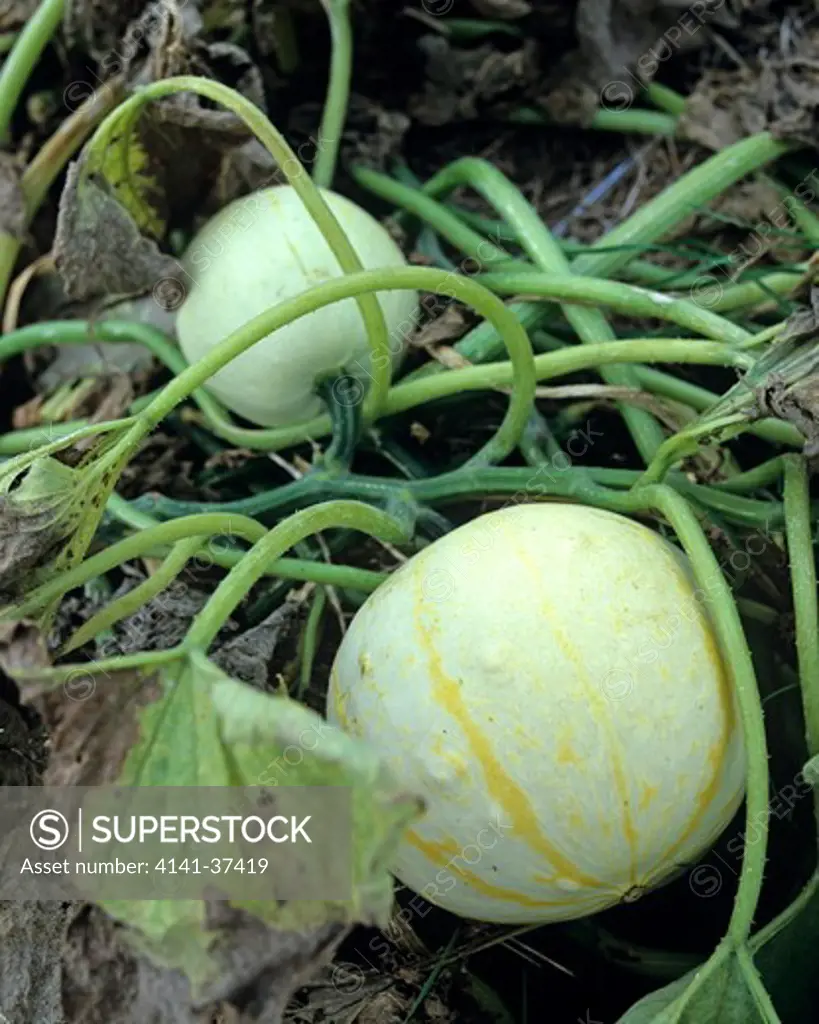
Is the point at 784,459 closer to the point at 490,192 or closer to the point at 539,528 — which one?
the point at 539,528

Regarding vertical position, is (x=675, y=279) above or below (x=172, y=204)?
below

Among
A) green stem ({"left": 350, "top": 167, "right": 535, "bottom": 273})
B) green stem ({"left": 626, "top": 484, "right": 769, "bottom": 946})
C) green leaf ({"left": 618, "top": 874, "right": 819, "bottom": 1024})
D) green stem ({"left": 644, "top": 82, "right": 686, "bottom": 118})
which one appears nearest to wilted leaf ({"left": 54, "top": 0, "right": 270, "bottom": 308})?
green stem ({"left": 350, "top": 167, "right": 535, "bottom": 273})

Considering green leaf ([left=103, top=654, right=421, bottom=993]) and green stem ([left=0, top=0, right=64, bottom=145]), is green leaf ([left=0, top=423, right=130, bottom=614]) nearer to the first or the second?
green leaf ([left=103, top=654, right=421, bottom=993])

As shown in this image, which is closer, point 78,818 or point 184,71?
point 78,818

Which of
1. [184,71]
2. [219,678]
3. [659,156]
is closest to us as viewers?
[219,678]

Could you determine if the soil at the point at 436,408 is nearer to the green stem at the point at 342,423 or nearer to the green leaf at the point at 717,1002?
the green stem at the point at 342,423

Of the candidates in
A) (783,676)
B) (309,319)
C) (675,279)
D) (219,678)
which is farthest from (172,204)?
(783,676)

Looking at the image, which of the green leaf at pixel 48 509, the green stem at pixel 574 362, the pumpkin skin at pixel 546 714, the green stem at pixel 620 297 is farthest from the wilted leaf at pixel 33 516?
→ the green stem at pixel 620 297
